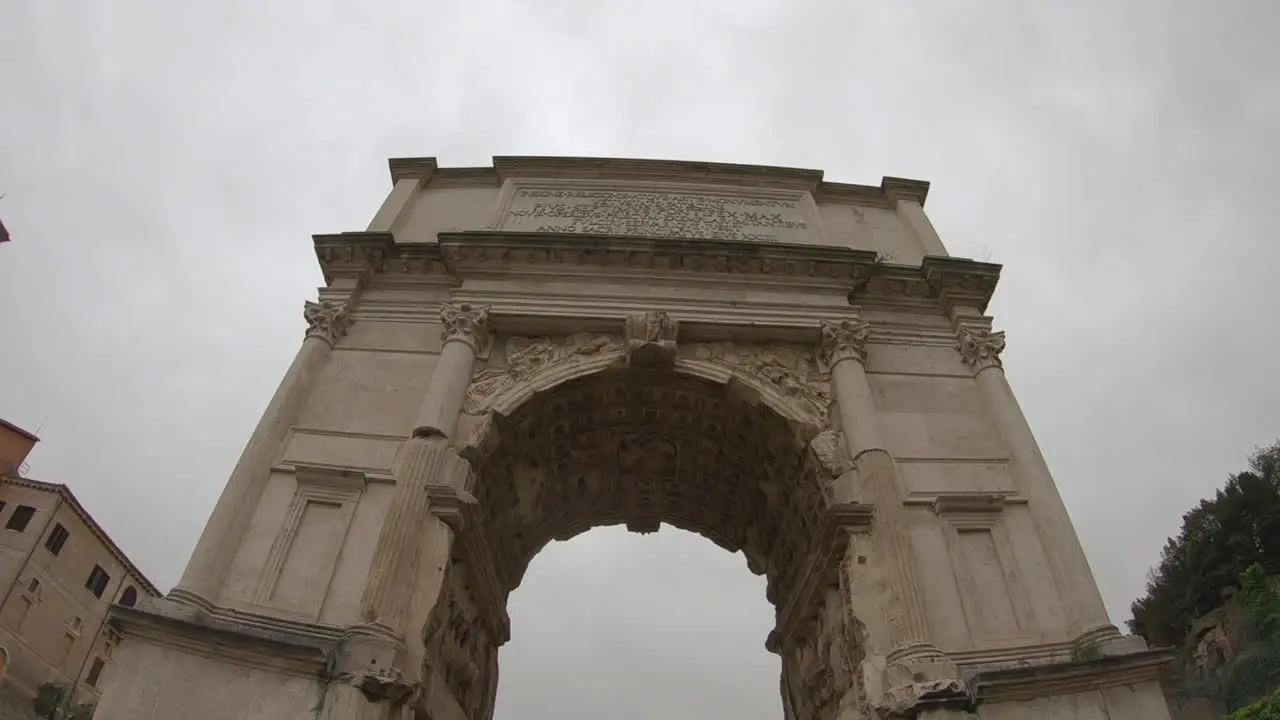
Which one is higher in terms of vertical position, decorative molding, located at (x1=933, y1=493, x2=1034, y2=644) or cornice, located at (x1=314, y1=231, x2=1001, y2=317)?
cornice, located at (x1=314, y1=231, x2=1001, y2=317)

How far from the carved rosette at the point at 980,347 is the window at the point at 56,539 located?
125 feet

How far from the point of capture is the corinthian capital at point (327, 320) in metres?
11.0

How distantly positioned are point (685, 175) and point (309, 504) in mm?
8644

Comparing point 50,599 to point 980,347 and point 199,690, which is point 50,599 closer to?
point 199,690

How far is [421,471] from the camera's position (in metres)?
9.16

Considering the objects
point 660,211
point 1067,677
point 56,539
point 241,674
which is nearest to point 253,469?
point 241,674

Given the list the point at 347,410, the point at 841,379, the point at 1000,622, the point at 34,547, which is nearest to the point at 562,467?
the point at 347,410

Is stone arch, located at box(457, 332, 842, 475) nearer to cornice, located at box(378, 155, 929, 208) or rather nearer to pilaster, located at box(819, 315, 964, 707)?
pilaster, located at box(819, 315, 964, 707)

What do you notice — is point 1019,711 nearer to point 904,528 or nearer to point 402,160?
point 904,528

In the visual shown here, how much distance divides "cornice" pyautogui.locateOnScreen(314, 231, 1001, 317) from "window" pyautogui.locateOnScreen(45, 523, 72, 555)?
102 ft

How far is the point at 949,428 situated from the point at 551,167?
8305mm

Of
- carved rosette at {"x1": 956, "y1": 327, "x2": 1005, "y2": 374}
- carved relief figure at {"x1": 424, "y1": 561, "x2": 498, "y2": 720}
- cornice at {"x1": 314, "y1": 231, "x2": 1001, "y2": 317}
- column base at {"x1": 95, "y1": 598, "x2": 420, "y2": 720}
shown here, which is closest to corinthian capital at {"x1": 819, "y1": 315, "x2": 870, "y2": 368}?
cornice at {"x1": 314, "y1": 231, "x2": 1001, "y2": 317}

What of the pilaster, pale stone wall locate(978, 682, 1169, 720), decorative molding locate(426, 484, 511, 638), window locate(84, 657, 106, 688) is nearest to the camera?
pale stone wall locate(978, 682, 1169, 720)

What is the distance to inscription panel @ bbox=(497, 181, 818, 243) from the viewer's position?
42.5ft
